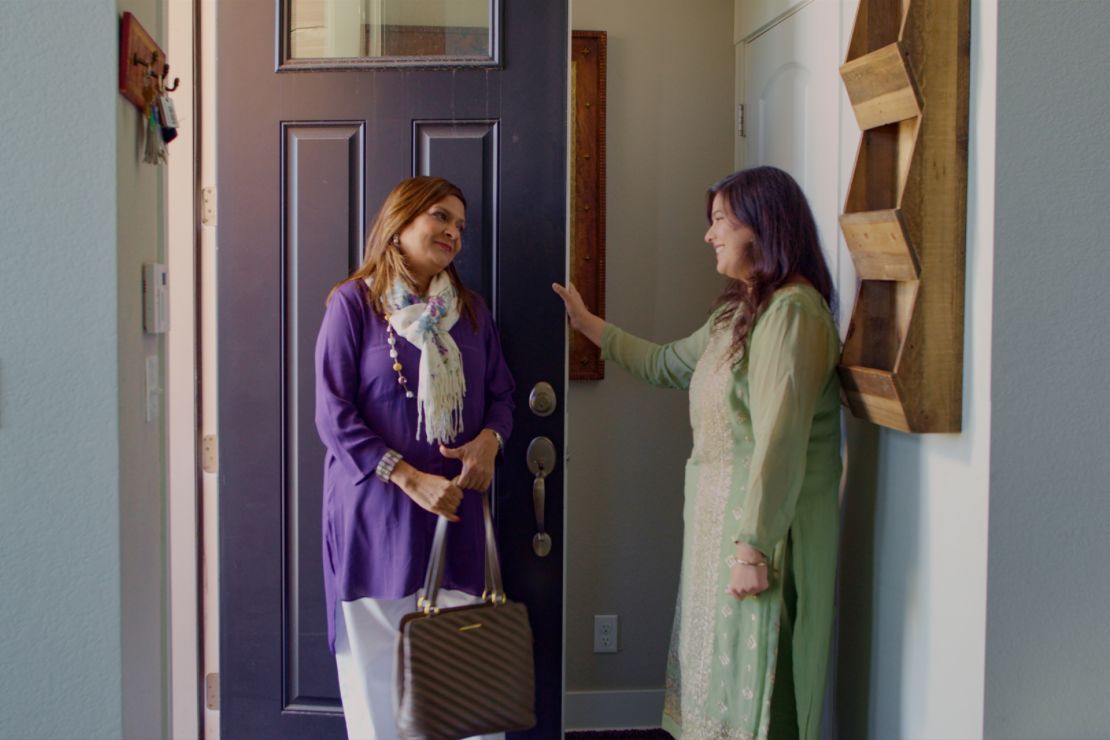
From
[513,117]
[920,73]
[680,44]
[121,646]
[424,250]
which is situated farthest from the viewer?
[680,44]

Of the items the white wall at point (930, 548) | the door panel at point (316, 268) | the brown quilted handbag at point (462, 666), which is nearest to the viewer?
the white wall at point (930, 548)

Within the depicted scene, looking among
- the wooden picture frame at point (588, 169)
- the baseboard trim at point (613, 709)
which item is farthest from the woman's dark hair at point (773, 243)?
the baseboard trim at point (613, 709)

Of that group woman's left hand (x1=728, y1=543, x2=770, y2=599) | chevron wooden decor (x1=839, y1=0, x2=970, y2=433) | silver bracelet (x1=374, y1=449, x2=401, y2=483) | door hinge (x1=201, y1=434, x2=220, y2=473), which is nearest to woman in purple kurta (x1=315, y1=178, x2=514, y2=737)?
silver bracelet (x1=374, y1=449, x2=401, y2=483)

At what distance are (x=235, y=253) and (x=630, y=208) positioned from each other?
108 cm

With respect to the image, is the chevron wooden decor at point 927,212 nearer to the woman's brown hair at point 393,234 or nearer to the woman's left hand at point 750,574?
the woman's left hand at point 750,574

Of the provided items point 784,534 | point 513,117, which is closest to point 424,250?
point 513,117

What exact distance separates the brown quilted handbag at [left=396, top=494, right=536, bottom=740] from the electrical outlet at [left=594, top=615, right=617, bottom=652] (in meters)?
0.94

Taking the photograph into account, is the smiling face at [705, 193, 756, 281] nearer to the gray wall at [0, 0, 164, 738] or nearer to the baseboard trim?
the gray wall at [0, 0, 164, 738]

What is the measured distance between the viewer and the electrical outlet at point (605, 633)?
291 cm

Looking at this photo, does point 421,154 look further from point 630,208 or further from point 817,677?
point 817,677

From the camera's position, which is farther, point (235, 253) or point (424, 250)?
point (235, 253)

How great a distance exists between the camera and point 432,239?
6.71 feet

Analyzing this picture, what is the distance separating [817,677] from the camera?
1.94m

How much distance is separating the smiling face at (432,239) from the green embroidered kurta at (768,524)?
583 mm
